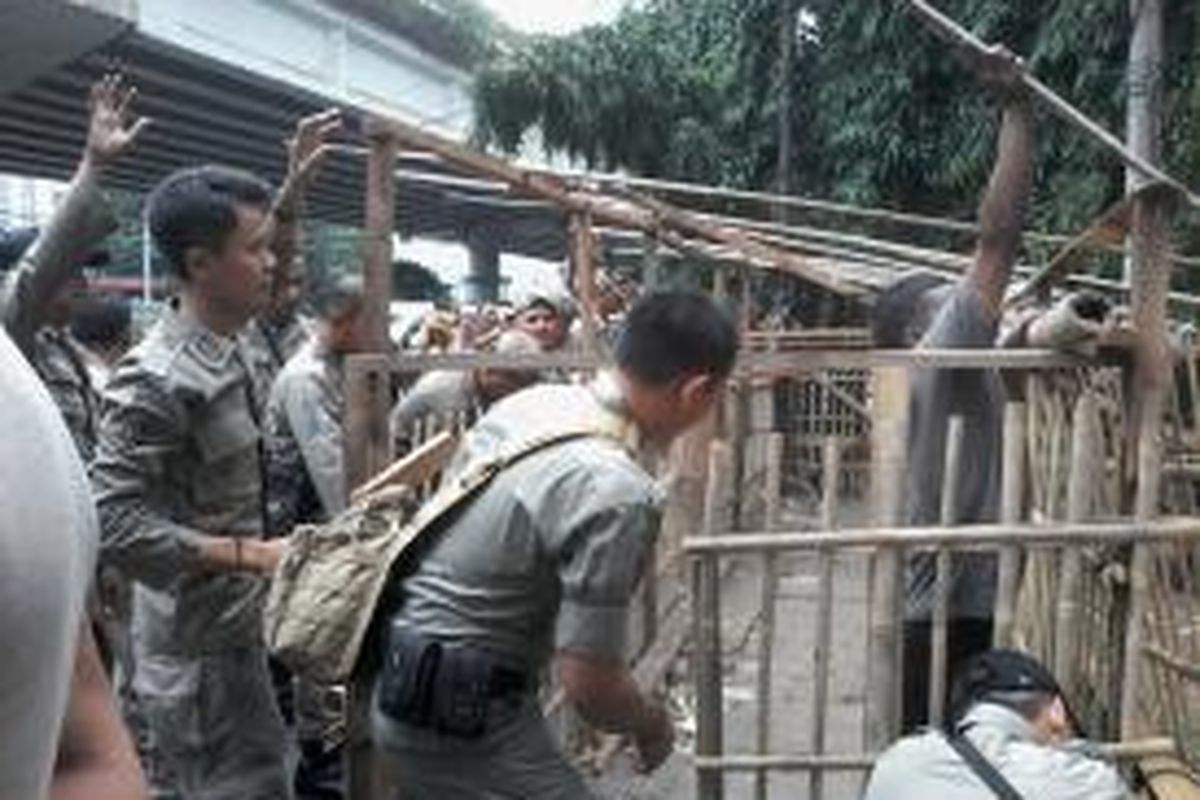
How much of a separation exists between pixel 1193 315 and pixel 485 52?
15011mm

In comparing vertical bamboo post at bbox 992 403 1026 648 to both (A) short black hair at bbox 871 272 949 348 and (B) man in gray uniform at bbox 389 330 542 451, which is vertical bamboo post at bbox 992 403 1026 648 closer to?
(A) short black hair at bbox 871 272 949 348

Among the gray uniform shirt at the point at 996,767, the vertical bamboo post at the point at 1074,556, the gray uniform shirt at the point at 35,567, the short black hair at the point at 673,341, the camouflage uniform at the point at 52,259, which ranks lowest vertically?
the gray uniform shirt at the point at 996,767

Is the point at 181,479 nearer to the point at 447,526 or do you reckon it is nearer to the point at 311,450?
the point at 447,526

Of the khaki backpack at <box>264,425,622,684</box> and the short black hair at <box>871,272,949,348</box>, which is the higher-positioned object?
the short black hair at <box>871,272,949,348</box>

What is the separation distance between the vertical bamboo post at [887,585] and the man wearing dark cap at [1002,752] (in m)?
0.16

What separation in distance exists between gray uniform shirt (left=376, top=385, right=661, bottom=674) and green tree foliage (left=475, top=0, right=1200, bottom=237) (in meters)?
10.6

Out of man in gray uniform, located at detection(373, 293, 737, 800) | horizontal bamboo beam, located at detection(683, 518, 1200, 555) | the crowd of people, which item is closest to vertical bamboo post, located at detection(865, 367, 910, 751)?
horizontal bamboo beam, located at detection(683, 518, 1200, 555)

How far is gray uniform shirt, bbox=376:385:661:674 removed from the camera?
3115 millimetres

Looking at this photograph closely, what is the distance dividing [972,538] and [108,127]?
2198mm

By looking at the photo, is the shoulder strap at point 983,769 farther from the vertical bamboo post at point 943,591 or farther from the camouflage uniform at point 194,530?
the camouflage uniform at point 194,530

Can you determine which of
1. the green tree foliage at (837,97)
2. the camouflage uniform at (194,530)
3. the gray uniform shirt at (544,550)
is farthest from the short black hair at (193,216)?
the green tree foliage at (837,97)

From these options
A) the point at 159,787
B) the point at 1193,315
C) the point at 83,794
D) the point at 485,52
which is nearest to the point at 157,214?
the point at 159,787

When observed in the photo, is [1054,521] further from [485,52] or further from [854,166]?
[485,52]

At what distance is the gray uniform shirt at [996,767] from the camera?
12.0 feet
